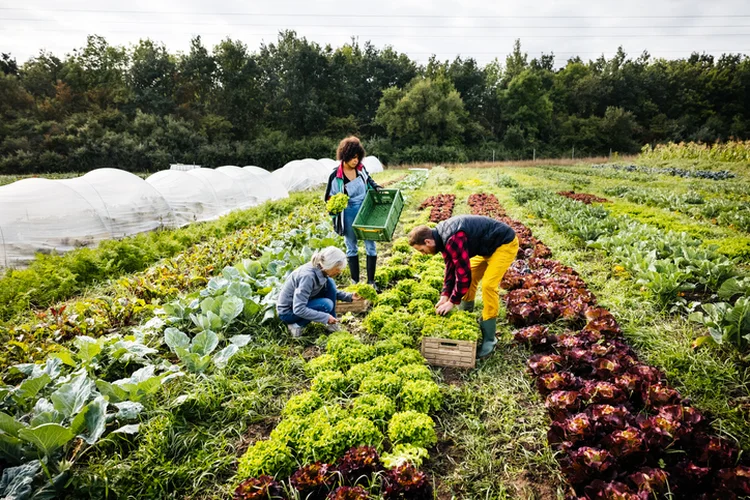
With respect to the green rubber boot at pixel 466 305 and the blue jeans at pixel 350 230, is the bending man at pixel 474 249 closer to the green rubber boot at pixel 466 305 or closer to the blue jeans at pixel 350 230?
the green rubber boot at pixel 466 305

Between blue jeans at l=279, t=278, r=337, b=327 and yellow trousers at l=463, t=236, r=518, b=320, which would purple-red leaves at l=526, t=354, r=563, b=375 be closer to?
yellow trousers at l=463, t=236, r=518, b=320

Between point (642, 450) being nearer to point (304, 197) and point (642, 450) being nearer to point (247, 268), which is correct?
point (247, 268)

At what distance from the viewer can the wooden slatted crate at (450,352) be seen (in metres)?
3.93

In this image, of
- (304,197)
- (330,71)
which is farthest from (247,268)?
(330,71)

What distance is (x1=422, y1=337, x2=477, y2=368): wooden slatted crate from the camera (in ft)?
12.9

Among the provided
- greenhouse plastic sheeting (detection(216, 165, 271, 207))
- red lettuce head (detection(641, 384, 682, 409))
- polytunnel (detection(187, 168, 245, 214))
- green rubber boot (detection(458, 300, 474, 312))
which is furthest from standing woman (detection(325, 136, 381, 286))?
greenhouse plastic sheeting (detection(216, 165, 271, 207))

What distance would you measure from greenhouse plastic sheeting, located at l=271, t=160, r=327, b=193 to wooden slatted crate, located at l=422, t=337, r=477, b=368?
16914 mm

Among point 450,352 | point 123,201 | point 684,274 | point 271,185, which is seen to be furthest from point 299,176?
point 684,274

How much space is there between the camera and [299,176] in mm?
20562

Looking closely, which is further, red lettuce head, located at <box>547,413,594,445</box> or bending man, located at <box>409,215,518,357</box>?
bending man, located at <box>409,215,518,357</box>

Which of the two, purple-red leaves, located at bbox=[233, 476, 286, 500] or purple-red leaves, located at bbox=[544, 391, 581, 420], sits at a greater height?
purple-red leaves, located at bbox=[544, 391, 581, 420]

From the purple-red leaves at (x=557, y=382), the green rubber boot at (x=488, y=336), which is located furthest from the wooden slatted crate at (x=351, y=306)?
the purple-red leaves at (x=557, y=382)

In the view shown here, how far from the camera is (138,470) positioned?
274cm

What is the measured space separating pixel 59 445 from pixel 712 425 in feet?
16.7
